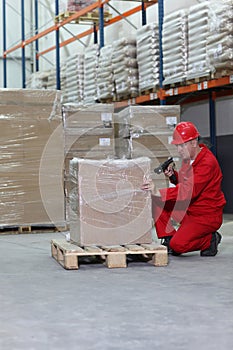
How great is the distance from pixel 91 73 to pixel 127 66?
58.7 inches

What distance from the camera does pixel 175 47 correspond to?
28.7 feet

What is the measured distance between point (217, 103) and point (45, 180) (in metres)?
3.80

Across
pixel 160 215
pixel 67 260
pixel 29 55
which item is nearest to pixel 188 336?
pixel 67 260

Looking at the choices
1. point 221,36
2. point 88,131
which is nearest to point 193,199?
point 221,36

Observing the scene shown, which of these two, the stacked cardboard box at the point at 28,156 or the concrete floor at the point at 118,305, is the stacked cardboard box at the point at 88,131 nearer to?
the stacked cardboard box at the point at 28,156

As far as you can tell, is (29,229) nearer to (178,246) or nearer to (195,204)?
(178,246)

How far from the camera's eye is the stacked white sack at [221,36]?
7.72m

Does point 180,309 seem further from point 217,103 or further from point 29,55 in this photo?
point 29,55

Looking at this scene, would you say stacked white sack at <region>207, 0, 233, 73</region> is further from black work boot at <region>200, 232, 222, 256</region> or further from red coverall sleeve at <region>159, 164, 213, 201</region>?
black work boot at <region>200, 232, 222, 256</region>

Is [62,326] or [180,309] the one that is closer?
[62,326]

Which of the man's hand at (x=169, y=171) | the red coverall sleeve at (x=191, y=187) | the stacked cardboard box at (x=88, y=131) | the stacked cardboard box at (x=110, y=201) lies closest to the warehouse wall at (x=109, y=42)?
the stacked cardboard box at (x=88, y=131)

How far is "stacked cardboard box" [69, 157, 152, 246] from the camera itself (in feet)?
17.6

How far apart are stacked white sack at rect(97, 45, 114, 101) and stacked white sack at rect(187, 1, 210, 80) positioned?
201cm

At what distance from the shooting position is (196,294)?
4.12m
